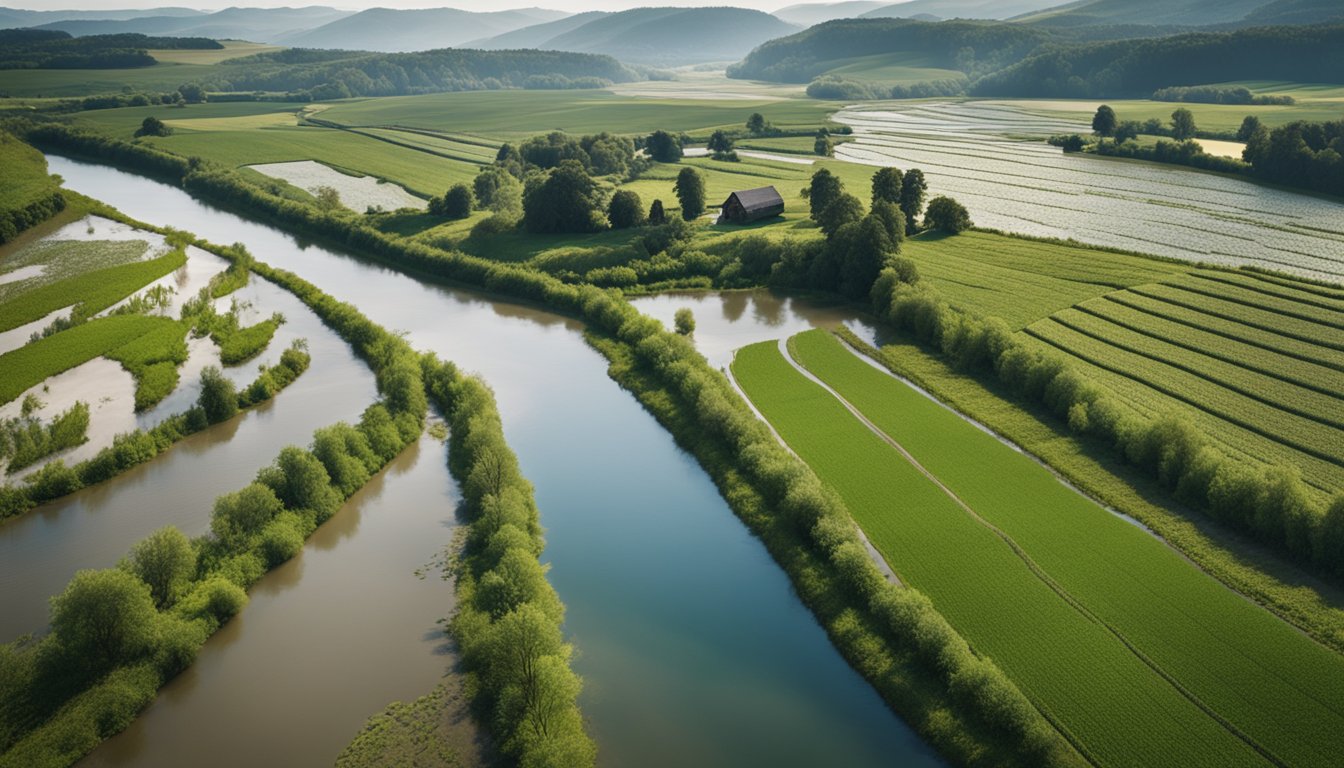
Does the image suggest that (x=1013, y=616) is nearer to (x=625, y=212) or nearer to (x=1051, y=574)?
(x=1051, y=574)

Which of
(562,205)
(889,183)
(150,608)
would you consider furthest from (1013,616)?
(562,205)

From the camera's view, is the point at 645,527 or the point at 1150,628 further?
the point at 645,527

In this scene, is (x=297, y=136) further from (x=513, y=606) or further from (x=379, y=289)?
(x=513, y=606)

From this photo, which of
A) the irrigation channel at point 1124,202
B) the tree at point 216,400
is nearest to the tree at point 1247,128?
the irrigation channel at point 1124,202

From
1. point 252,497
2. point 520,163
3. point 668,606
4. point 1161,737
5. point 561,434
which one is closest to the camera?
point 1161,737

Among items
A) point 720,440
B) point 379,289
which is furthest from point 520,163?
point 720,440

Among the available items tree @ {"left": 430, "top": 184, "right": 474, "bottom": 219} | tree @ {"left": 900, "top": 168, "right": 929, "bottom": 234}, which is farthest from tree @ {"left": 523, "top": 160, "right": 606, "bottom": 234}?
tree @ {"left": 900, "top": 168, "right": 929, "bottom": 234}

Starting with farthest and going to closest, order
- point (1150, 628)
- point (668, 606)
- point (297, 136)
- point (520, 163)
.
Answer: point (297, 136), point (520, 163), point (668, 606), point (1150, 628)

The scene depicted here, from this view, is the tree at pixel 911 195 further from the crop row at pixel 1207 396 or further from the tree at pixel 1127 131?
the tree at pixel 1127 131
